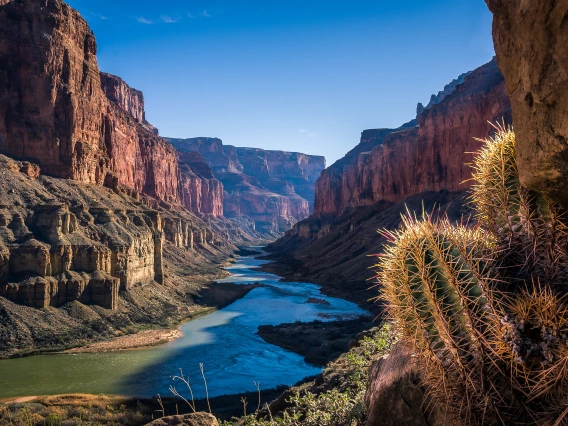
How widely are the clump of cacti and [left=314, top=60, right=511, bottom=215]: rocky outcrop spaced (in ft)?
131

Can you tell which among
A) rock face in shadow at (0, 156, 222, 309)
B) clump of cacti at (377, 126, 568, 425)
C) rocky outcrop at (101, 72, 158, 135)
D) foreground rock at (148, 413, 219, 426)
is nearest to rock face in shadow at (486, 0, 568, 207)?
clump of cacti at (377, 126, 568, 425)

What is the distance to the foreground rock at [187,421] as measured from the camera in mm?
5289

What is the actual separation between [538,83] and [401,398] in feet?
10.4

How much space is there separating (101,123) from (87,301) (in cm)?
3154

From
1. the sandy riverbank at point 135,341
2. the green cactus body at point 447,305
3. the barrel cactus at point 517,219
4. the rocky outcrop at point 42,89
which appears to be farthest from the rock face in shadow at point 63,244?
the barrel cactus at point 517,219

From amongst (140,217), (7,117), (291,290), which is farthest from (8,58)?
(291,290)

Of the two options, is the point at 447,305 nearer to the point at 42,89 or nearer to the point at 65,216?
the point at 65,216

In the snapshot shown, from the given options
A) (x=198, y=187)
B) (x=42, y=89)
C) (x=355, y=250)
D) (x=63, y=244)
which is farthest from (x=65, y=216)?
(x=198, y=187)

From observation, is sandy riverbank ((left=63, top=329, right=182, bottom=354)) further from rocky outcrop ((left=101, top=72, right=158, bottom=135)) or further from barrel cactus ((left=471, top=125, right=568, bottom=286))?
rocky outcrop ((left=101, top=72, right=158, bottom=135))

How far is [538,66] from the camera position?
2.86m

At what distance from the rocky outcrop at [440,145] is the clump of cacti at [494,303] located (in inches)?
1567

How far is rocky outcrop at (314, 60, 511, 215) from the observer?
54406 mm

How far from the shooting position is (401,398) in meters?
4.18

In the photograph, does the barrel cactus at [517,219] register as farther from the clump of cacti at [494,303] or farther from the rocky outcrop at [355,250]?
the rocky outcrop at [355,250]
